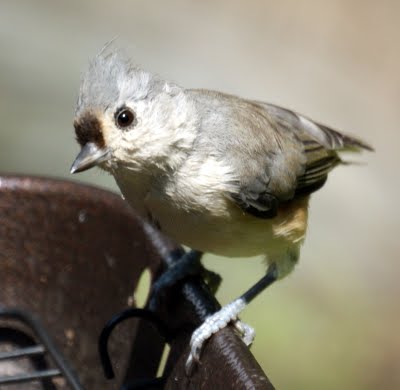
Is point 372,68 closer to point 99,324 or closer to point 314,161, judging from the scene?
point 314,161

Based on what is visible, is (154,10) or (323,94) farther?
(154,10)

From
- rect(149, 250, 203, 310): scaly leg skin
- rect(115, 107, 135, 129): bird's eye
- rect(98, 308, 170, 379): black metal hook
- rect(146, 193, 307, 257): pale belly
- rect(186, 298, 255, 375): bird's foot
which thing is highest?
rect(115, 107, 135, 129): bird's eye

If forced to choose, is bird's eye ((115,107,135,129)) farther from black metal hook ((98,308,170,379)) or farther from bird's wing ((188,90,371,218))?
black metal hook ((98,308,170,379))

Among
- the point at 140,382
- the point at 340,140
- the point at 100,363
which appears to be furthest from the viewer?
the point at 340,140

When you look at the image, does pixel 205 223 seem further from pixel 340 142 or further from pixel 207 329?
pixel 340 142

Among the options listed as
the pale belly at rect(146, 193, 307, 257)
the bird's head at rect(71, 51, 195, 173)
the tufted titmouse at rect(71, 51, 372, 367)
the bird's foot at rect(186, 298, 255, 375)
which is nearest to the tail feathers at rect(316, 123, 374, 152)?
the tufted titmouse at rect(71, 51, 372, 367)

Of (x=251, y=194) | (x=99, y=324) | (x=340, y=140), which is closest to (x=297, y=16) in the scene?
(x=340, y=140)

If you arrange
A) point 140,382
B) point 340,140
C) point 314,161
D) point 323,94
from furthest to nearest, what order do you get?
point 323,94 < point 340,140 < point 314,161 < point 140,382
